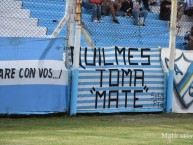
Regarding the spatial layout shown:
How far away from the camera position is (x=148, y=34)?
17.5m

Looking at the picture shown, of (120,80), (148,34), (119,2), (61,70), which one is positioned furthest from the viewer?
(119,2)

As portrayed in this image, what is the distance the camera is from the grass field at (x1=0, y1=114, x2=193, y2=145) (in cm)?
960

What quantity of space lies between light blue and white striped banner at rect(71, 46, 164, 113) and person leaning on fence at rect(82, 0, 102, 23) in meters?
3.60

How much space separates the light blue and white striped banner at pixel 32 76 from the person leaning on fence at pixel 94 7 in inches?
187

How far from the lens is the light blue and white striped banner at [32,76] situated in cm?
1243

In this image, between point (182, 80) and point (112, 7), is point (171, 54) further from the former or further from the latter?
point (112, 7)

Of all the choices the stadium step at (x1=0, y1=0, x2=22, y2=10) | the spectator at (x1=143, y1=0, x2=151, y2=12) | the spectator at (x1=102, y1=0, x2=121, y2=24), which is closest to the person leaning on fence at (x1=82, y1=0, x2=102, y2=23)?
the spectator at (x1=102, y1=0, x2=121, y2=24)

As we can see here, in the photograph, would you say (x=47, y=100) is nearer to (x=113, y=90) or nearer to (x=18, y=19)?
(x=113, y=90)

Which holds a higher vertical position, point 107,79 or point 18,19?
point 18,19

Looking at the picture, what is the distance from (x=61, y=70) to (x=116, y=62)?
5.10 feet

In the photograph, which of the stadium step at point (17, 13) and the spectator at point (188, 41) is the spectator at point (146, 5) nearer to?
the spectator at point (188, 41)

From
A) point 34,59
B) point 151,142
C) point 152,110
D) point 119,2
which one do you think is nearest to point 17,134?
point 151,142

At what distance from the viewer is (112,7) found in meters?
18.5

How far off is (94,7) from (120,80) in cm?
466
